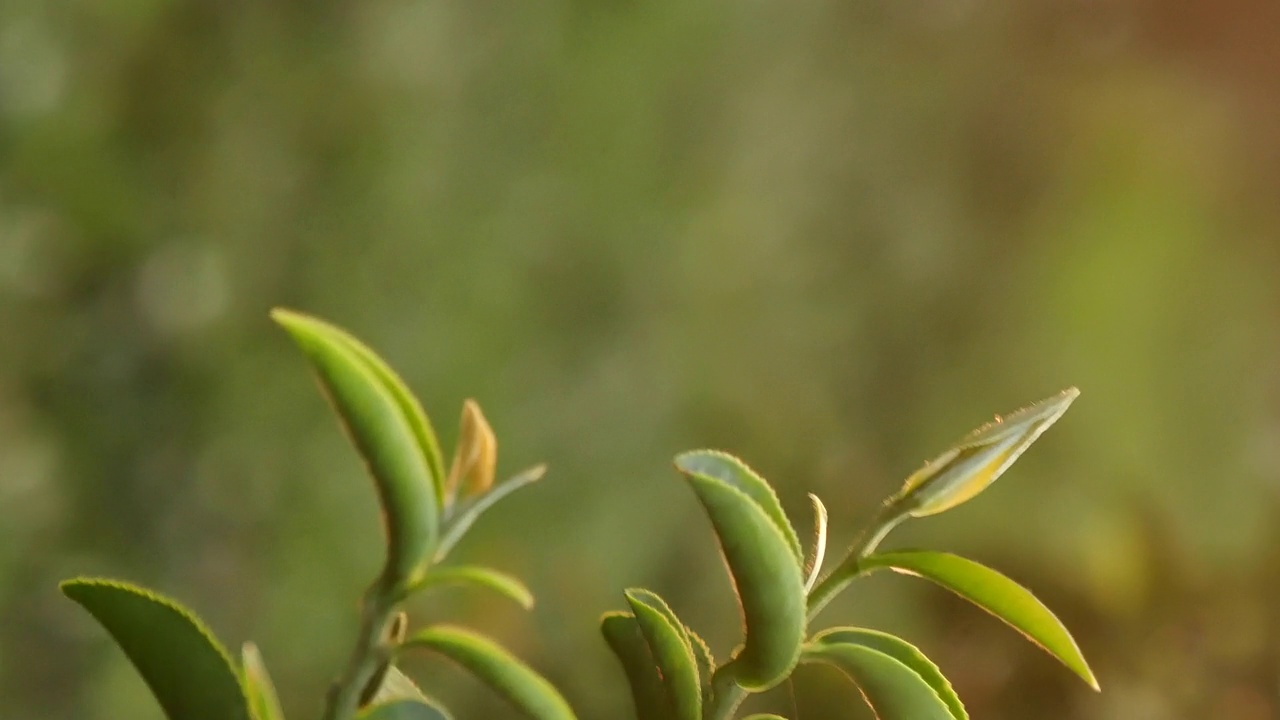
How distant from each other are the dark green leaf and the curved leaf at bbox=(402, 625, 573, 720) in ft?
0.33

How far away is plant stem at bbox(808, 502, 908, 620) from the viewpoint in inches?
13.8

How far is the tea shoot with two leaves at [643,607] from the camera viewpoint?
12.5 inches

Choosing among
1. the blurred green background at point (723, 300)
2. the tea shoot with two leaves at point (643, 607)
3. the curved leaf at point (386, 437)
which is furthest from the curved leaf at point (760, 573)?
the blurred green background at point (723, 300)

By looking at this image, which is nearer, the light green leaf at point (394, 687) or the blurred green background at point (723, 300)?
the light green leaf at point (394, 687)

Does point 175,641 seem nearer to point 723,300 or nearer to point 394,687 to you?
point 394,687

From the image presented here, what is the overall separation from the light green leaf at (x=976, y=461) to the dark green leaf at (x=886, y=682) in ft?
0.19

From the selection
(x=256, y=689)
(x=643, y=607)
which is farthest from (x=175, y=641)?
(x=643, y=607)

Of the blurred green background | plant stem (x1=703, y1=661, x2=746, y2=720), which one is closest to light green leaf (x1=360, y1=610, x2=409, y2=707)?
plant stem (x1=703, y1=661, x2=746, y2=720)

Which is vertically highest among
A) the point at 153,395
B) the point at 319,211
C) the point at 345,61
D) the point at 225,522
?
the point at 345,61

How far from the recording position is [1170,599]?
0.78m

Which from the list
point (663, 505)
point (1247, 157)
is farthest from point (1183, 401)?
point (663, 505)

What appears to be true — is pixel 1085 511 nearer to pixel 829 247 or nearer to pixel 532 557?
pixel 829 247

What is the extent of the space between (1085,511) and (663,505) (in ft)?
1.20

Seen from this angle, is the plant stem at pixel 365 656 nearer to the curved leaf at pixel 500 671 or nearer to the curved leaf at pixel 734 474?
the curved leaf at pixel 500 671
